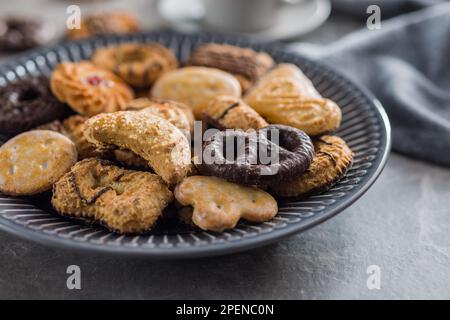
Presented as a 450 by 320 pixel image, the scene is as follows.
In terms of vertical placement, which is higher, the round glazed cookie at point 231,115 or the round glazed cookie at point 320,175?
the round glazed cookie at point 231,115

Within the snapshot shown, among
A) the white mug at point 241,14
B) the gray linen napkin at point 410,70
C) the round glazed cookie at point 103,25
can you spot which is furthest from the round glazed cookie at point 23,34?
the gray linen napkin at point 410,70

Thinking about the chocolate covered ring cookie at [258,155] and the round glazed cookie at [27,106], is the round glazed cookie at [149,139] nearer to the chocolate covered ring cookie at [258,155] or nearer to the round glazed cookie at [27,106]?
the chocolate covered ring cookie at [258,155]

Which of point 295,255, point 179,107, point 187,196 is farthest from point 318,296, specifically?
point 179,107

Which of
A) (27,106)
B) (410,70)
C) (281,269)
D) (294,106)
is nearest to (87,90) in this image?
(27,106)

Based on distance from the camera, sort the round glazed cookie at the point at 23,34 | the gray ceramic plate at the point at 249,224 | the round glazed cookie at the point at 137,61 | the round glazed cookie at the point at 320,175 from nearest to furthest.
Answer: the gray ceramic plate at the point at 249,224, the round glazed cookie at the point at 320,175, the round glazed cookie at the point at 137,61, the round glazed cookie at the point at 23,34

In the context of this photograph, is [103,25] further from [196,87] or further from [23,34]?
[196,87]
